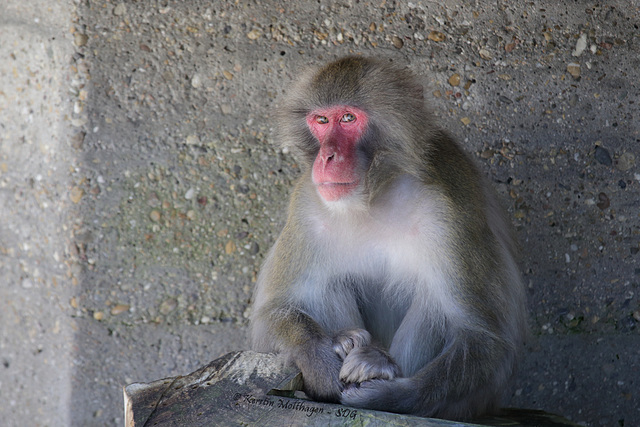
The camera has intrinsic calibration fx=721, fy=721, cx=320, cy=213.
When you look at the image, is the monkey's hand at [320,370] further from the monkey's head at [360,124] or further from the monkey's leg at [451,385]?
the monkey's head at [360,124]

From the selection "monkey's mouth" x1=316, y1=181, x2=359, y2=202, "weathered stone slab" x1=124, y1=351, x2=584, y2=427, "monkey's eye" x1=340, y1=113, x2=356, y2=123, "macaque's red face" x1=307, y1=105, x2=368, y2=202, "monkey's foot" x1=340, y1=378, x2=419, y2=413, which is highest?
"monkey's eye" x1=340, y1=113, x2=356, y2=123

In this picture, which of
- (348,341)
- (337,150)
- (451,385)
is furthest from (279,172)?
(451,385)

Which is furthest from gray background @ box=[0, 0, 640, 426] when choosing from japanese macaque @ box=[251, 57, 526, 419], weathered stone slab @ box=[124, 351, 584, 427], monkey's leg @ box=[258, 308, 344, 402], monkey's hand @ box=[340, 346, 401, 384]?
weathered stone slab @ box=[124, 351, 584, 427]

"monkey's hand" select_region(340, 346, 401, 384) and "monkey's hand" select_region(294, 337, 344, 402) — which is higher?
"monkey's hand" select_region(340, 346, 401, 384)

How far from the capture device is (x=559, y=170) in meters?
3.78

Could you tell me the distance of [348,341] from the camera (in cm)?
269

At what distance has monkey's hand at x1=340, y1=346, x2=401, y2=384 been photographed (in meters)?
2.50

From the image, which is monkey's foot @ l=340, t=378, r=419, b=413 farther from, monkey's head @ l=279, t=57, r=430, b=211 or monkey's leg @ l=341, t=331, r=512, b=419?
monkey's head @ l=279, t=57, r=430, b=211

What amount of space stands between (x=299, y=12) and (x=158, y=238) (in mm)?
1394

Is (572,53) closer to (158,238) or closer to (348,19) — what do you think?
(348,19)

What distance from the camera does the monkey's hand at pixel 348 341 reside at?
2.66 m

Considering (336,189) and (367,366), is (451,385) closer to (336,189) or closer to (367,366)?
(367,366)

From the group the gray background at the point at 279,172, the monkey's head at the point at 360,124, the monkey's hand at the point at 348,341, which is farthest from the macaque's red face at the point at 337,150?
the gray background at the point at 279,172

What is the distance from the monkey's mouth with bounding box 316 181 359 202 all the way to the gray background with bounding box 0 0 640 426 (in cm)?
121
